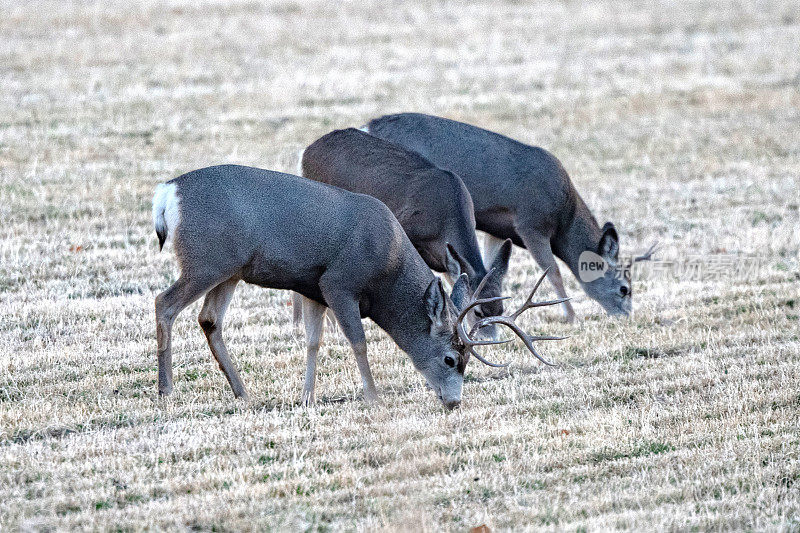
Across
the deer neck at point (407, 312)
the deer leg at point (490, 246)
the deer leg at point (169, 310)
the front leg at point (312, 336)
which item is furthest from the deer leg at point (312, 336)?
the deer leg at point (490, 246)

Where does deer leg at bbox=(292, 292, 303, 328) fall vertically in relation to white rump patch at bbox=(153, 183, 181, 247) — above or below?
below

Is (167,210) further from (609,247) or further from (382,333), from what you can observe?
(609,247)

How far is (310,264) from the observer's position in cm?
882

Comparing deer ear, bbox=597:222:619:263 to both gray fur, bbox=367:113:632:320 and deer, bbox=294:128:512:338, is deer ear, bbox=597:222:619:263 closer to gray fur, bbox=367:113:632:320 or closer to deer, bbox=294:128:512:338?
gray fur, bbox=367:113:632:320

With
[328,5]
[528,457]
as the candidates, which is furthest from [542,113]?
[528,457]

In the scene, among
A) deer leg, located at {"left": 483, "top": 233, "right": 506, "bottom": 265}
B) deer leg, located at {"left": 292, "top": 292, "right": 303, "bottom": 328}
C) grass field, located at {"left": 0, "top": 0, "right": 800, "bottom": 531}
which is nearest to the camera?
grass field, located at {"left": 0, "top": 0, "right": 800, "bottom": 531}

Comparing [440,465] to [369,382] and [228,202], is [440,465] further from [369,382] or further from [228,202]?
[228,202]

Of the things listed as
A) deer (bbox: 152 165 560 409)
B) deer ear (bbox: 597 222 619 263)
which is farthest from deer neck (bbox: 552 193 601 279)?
deer (bbox: 152 165 560 409)

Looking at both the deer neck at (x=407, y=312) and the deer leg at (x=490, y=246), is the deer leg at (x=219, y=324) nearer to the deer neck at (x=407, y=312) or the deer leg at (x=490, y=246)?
the deer neck at (x=407, y=312)

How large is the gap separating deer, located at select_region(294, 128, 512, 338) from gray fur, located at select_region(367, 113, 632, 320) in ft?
3.75

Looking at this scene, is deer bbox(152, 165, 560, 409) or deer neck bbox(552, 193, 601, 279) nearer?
deer bbox(152, 165, 560, 409)

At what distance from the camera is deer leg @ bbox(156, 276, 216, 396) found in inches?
340

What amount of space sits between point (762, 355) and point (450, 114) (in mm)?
12378

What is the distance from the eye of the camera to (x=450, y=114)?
21594 millimetres
